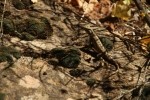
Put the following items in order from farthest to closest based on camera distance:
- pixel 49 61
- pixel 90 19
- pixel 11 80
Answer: pixel 90 19
pixel 49 61
pixel 11 80

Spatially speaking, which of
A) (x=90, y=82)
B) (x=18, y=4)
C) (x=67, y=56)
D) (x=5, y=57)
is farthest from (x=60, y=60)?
(x=18, y=4)

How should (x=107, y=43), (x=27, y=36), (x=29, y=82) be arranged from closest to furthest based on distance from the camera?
(x=29, y=82), (x=27, y=36), (x=107, y=43)

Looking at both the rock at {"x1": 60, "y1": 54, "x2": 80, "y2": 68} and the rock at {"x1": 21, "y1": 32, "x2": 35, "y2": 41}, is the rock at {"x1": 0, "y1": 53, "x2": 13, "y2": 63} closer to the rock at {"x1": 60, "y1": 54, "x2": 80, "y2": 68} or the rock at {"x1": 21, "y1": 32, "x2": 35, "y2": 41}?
the rock at {"x1": 21, "y1": 32, "x2": 35, "y2": 41}

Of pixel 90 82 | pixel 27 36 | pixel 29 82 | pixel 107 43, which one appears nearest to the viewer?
pixel 29 82

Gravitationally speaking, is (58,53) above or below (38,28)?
below

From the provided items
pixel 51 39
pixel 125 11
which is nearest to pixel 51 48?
pixel 51 39

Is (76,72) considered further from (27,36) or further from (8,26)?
(8,26)

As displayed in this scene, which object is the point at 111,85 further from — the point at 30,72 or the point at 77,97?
the point at 30,72

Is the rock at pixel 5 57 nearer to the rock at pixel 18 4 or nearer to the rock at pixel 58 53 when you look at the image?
the rock at pixel 58 53
